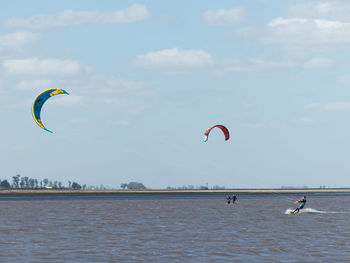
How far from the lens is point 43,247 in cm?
2933

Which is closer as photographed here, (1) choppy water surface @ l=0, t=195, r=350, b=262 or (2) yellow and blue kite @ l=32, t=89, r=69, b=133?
(1) choppy water surface @ l=0, t=195, r=350, b=262

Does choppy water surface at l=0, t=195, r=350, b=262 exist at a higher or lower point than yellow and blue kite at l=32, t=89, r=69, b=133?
lower

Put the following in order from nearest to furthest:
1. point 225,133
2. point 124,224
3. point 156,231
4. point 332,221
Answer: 1. point 156,231
2. point 124,224
3. point 332,221
4. point 225,133

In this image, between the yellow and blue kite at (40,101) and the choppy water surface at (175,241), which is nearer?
the choppy water surface at (175,241)

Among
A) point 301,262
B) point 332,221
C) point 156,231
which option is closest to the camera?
point 301,262

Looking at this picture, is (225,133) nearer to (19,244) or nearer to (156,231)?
(156,231)

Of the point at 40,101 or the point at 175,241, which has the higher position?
the point at 40,101

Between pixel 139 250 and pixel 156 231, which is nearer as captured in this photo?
pixel 139 250

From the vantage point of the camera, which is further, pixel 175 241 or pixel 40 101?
pixel 40 101

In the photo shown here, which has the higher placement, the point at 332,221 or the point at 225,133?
the point at 225,133

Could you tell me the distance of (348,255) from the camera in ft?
87.0

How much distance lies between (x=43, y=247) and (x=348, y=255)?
13.6 meters

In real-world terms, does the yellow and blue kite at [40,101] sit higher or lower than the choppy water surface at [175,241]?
higher

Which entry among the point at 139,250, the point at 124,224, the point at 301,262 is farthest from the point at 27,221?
the point at 301,262
